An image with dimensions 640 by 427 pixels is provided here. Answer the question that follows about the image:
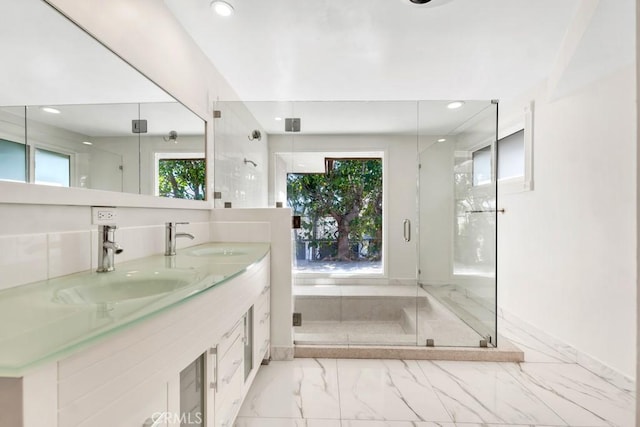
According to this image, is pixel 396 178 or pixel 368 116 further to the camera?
pixel 396 178

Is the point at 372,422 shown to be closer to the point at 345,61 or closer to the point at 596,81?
the point at 345,61

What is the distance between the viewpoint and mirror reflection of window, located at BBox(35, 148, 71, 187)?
0.99m

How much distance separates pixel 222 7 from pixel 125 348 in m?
1.76

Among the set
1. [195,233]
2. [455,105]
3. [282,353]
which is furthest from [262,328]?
[455,105]

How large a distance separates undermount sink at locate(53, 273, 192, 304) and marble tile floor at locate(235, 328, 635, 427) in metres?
0.97

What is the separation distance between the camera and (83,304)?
2.43 feet

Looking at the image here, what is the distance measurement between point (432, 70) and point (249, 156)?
5.64 feet

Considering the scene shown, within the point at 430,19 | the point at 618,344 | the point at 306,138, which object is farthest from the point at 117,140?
the point at 618,344

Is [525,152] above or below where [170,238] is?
above

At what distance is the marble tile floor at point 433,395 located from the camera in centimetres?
157

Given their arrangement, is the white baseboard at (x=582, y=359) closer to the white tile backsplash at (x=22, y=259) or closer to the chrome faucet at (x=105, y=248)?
the chrome faucet at (x=105, y=248)

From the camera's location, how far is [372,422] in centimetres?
155

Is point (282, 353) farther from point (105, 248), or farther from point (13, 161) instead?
point (13, 161)

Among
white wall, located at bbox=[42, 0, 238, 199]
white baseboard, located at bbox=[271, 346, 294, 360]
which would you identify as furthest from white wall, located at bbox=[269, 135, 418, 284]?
white baseboard, located at bbox=[271, 346, 294, 360]
